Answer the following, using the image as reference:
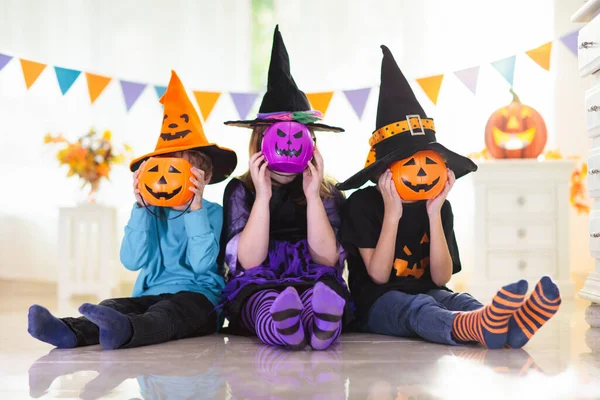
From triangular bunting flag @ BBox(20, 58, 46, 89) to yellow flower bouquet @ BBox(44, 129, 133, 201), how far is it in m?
0.40

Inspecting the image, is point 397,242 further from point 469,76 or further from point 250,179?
Answer: point 469,76

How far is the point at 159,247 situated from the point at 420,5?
116 inches

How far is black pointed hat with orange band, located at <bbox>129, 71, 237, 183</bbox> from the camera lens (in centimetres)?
197

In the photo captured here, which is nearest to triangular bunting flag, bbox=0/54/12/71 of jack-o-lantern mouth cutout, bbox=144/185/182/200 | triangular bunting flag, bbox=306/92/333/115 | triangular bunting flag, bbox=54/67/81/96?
triangular bunting flag, bbox=54/67/81/96

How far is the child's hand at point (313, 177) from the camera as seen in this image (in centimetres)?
189

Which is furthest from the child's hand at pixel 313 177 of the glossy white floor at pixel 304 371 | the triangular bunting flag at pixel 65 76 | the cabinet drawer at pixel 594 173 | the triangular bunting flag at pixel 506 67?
the triangular bunting flag at pixel 65 76

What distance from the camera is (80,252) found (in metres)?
3.82

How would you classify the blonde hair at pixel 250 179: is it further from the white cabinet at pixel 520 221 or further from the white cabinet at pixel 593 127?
the white cabinet at pixel 520 221

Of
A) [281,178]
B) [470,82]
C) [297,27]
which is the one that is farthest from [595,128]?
[297,27]

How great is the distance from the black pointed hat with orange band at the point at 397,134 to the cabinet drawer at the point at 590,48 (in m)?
0.51

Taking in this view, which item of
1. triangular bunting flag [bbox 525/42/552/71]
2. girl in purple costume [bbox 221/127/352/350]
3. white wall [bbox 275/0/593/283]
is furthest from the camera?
white wall [bbox 275/0/593/283]

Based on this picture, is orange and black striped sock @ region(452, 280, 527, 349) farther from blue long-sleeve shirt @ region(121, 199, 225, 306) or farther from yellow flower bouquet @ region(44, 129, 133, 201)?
yellow flower bouquet @ region(44, 129, 133, 201)

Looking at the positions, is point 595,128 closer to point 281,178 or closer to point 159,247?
point 281,178

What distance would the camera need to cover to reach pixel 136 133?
435cm
